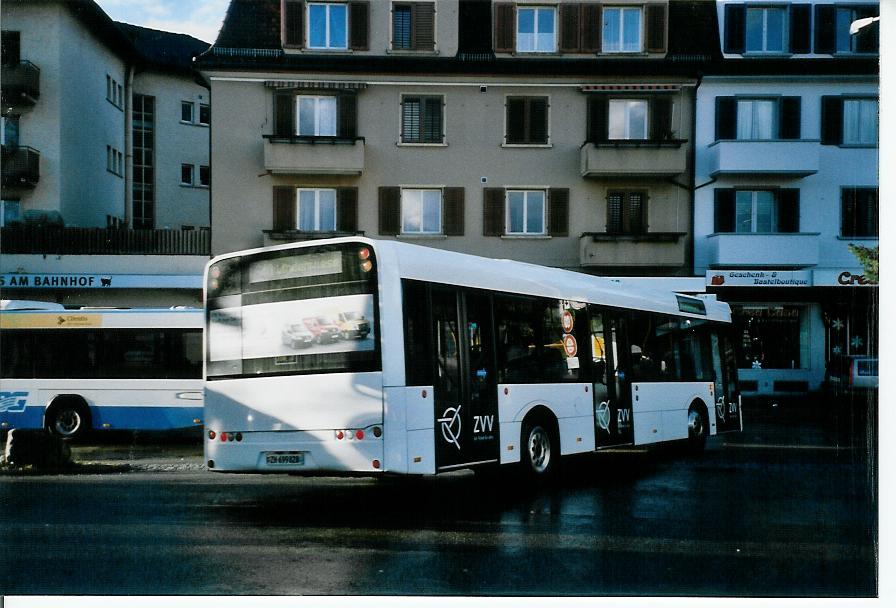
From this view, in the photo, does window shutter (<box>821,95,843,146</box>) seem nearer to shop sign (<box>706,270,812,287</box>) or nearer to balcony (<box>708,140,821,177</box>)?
balcony (<box>708,140,821,177</box>)

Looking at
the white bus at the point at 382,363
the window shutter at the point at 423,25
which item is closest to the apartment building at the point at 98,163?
the window shutter at the point at 423,25

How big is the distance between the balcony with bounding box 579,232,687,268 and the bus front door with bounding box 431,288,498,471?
14.9 feet

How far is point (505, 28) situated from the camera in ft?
51.0

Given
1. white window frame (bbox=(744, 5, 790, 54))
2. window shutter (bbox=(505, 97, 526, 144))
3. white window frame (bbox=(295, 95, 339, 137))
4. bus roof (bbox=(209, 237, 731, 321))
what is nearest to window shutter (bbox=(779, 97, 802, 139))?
white window frame (bbox=(744, 5, 790, 54))

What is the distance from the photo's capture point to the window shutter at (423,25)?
1460 centimetres

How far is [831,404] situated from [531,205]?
730 centimetres

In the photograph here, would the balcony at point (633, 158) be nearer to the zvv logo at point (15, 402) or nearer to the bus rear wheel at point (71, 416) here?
the bus rear wheel at point (71, 416)

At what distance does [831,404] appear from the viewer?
60.5 feet

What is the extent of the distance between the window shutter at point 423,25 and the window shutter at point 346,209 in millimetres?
2548

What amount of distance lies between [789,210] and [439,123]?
9192mm

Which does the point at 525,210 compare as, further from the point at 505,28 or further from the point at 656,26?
the point at 656,26

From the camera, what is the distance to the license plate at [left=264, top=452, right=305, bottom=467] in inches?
389

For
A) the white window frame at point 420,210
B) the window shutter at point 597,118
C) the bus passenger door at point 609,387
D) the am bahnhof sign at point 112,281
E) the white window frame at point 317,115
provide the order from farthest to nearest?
the window shutter at point 597,118
the am bahnhof sign at point 112,281
the white window frame at point 317,115
the white window frame at point 420,210
the bus passenger door at point 609,387
